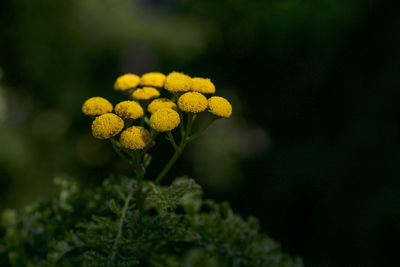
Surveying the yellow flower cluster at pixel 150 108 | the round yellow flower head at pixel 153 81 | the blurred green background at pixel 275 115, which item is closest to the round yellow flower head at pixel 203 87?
the yellow flower cluster at pixel 150 108

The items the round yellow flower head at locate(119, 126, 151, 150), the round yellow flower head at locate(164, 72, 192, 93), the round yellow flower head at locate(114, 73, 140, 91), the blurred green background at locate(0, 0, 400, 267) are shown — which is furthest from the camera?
the blurred green background at locate(0, 0, 400, 267)

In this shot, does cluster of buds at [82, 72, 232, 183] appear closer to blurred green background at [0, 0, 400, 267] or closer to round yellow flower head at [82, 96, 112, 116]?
round yellow flower head at [82, 96, 112, 116]

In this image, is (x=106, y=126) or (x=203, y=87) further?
(x=203, y=87)

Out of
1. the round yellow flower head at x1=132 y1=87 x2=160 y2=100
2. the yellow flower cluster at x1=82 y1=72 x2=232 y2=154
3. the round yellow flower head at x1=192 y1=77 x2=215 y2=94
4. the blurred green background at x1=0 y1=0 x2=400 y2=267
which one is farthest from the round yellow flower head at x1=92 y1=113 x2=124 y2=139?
the blurred green background at x1=0 y1=0 x2=400 y2=267

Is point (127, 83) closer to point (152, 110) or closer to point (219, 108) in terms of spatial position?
point (152, 110)

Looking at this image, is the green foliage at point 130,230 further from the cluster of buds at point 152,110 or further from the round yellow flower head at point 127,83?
the round yellow flower head at point 127,83

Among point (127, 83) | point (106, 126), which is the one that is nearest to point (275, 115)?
point (127, 83)
